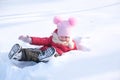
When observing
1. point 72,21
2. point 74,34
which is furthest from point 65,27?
point 74,34

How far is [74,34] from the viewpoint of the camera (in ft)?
4.97

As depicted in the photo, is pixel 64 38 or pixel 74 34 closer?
pixel 64 38

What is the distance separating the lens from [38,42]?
126 cm

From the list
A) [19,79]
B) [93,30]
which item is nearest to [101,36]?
[93,30]

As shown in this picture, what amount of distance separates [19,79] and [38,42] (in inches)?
10.5

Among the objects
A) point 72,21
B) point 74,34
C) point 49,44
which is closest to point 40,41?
point 49,44

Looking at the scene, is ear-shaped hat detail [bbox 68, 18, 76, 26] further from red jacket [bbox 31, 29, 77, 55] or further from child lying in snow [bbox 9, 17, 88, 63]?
red jacket [bbox 31, 29, 77, 55]

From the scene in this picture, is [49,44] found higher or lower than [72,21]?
lower

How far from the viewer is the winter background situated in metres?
1.04

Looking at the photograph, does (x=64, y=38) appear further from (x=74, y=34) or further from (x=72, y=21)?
(x=74, y=34)

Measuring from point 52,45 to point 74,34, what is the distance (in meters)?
0.28

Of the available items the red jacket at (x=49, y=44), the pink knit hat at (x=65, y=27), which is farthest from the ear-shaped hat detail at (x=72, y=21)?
the red jacket at (x=49, y=44)

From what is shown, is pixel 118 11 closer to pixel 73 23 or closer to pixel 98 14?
pixel 98 14

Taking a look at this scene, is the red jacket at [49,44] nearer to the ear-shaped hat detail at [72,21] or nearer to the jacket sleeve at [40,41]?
the jacket sleeve at [40,41]
